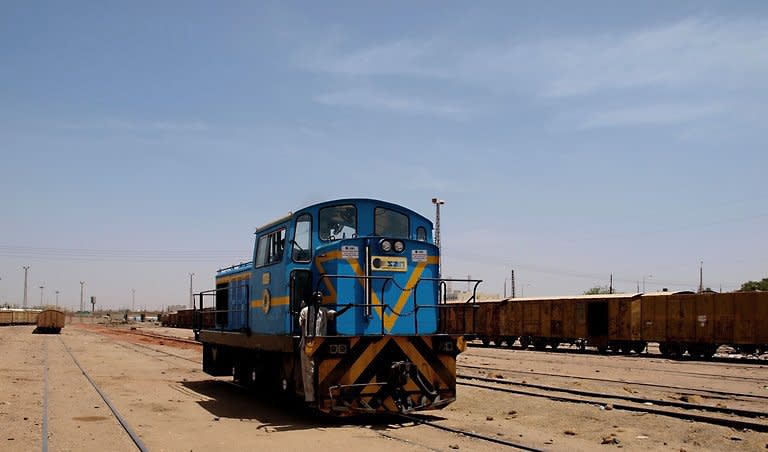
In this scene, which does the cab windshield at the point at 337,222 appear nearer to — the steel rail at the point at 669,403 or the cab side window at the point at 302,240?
the cab side window at the point at 302,240

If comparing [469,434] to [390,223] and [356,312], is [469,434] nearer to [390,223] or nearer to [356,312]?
[356,312]

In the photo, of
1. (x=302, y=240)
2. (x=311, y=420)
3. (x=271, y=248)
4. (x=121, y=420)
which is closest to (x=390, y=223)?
(x=302, y=240)

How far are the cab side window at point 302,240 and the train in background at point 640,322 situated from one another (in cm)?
1283

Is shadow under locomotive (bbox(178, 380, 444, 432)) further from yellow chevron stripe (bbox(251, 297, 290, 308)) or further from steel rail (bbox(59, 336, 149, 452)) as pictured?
yellow chevron stripe (bbox(251, 297, 290, 308))

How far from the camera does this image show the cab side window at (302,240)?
36.0 ft

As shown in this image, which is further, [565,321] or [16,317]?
[16,317]

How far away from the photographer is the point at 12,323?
7188cm

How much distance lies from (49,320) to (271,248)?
47.1 m

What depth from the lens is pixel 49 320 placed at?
52.6 metres

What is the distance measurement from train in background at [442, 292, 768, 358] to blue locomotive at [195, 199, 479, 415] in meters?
12.2

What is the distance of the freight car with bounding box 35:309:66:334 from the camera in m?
52.3

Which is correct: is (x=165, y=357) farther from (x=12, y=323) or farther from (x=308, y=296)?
(x=12, y=323)

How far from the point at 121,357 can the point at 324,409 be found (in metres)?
18.8

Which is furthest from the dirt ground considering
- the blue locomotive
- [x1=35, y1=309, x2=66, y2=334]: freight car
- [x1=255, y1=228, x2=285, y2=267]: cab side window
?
[x1=35, y1=309, x2=66, y2=334]: freight car
